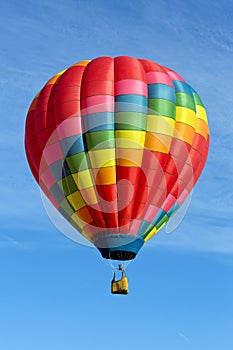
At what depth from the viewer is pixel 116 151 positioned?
1228 inches

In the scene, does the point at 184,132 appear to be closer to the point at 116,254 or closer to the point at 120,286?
the point at 116,254

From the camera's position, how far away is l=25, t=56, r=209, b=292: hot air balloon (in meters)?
31.1

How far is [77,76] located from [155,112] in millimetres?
3048

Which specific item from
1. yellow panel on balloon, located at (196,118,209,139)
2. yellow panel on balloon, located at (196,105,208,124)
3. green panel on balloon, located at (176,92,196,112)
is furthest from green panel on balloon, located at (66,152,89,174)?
yellow panel on balloon, located at (196,105,208,124)

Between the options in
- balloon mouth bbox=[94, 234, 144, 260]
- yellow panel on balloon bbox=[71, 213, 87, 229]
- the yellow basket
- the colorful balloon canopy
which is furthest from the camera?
yellow panel on balloon bbox=[71, 213, 87, 229]

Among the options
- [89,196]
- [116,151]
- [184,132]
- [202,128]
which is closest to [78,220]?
[89,196]

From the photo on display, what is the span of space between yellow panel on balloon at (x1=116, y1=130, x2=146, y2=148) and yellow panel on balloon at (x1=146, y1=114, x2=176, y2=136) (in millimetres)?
513

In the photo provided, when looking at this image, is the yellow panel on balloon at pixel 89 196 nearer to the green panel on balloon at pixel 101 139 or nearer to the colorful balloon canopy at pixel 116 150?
the colorful balloon canopy at pixel 116 150

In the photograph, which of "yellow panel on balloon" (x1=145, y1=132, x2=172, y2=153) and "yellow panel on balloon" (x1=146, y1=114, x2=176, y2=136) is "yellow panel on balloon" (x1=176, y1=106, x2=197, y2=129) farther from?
"yellow panel on balloon" (x1=145, y1=132, x2=172, y2=153)

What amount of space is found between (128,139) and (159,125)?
1168 mm

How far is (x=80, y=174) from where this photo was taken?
31219 millimetres

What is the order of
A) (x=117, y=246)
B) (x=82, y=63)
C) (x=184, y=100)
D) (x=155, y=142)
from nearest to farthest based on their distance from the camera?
(x=117, y=246)
(x=155, y=142)
(x=184, y=100)
(x=82, y=63)

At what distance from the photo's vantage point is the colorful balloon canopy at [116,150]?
31094 millimetres

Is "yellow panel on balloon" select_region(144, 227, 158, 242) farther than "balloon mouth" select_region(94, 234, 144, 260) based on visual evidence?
Yes
